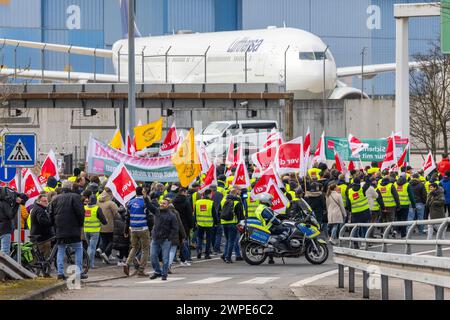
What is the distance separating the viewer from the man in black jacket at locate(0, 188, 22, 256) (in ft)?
74.5

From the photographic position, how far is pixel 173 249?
76.5 ft

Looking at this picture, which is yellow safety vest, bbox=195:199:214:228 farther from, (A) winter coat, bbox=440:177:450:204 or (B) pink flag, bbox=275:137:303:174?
(A) winter coat, bbox=440:177:450:204

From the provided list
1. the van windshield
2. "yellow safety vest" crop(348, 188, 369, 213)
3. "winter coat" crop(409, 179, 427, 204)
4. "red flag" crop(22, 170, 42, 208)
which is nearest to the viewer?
"red flag" crop(22, 170, 42, 208)

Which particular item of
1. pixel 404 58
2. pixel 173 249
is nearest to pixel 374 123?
pixel 404 58

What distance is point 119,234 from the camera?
2556 centimetres

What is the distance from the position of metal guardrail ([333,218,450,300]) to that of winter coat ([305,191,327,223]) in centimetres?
1286

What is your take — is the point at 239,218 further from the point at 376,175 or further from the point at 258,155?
the point at 376,175

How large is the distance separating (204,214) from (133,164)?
1750 millimetres

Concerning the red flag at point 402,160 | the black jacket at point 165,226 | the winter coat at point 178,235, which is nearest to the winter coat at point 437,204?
the red flag at point 402,160

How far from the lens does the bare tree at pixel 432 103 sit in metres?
56.1

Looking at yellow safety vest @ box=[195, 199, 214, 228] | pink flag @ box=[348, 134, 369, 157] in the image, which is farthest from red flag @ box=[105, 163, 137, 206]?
pink flag @ box=[348, 134, 369, 157]

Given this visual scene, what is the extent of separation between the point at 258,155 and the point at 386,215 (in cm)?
344

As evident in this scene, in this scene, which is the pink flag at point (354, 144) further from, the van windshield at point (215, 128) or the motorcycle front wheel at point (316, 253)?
the van windshield at point (215, 128)

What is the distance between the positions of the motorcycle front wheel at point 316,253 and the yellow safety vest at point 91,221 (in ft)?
13.6
